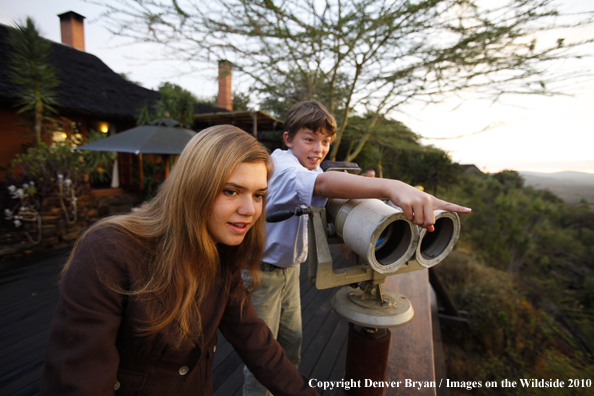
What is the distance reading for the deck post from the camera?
1157 mm

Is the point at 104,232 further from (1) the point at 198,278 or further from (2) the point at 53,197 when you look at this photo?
(2) the point at 53,197

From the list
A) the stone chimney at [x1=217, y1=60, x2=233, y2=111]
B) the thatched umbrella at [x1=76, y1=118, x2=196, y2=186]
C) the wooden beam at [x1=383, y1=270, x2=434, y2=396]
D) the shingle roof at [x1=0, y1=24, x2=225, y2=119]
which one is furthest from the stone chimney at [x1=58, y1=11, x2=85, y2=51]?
the wooden beam at [x1=383, y1=270, x2=434, y2=396]

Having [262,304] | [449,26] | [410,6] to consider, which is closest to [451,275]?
[449,26]

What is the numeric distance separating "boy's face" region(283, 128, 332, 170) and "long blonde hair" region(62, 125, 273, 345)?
0.57 meters

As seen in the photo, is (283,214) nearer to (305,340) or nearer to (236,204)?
(236,204)

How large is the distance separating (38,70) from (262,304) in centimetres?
715

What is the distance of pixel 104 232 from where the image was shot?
0.85 m

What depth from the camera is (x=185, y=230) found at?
976mm

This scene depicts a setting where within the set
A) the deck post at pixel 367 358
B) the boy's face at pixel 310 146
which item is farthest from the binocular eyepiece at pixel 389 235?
the boy's face at pixel 310 146

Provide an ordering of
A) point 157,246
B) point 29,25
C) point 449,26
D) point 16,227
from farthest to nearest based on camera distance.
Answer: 1. point 29,25
2. point 449,26
3. point 16,227
4. point 157,246

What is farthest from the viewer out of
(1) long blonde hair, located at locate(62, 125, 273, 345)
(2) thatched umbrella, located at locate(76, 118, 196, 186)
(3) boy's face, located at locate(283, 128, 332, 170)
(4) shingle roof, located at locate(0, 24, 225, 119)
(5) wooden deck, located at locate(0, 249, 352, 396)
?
(4) shingle roof, located at locate(0, 24, 225, 119)

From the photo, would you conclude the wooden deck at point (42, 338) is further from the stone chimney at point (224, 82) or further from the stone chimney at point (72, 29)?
the stone chimney at point (72, 29)

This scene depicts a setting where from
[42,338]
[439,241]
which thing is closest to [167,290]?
[439,241]

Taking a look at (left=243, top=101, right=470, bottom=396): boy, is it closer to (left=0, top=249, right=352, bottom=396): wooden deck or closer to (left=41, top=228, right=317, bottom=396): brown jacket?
(left=41, top=228, right=317, bottom=396): brown jacket
